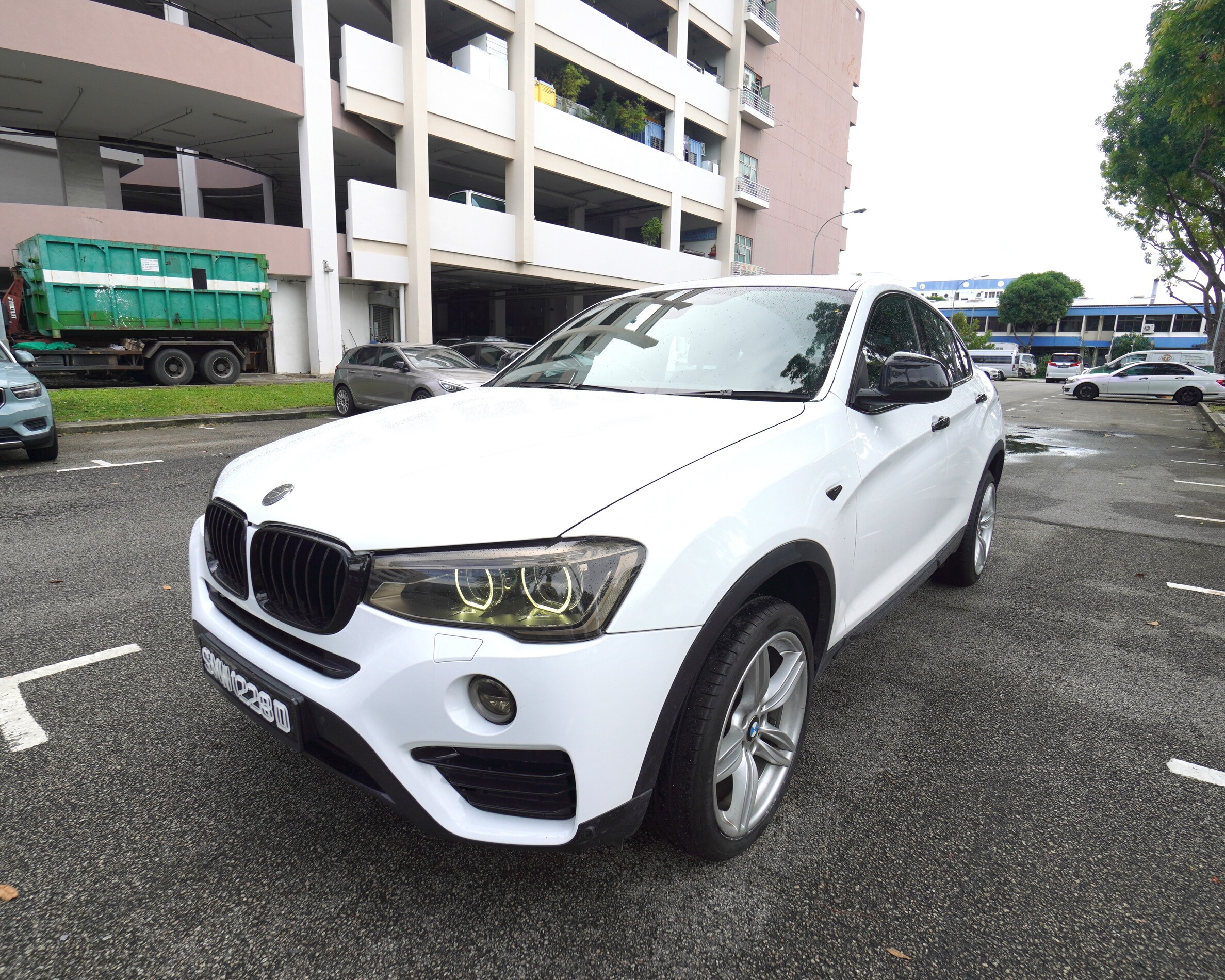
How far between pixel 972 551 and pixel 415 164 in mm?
20349

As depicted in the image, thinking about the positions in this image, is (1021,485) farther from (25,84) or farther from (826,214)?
(826,214)

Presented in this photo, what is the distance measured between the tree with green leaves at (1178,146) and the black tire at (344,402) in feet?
43.2

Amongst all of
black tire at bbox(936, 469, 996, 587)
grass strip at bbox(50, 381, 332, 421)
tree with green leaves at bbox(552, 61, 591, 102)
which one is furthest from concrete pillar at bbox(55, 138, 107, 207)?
black tire at bbox(936, 469, 996, 587)

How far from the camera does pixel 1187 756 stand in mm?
2678

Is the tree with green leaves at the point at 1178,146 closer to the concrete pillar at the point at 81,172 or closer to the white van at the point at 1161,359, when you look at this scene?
the white van at the point at 1161,359

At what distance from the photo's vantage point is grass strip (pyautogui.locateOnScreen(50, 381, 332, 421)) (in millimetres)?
11555

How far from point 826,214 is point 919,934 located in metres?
46.5

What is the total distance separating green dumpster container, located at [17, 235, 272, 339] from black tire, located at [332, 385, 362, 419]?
5.47 meters

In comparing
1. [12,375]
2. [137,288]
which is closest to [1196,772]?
[12,375]

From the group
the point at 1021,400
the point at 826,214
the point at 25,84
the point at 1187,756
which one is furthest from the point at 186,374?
the point at 826,214

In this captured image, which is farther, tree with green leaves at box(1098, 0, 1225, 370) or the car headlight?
tree with green leaves at box(1098, 0, 1225, 370)

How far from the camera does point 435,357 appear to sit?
12.7 m

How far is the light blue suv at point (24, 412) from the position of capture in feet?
23.8

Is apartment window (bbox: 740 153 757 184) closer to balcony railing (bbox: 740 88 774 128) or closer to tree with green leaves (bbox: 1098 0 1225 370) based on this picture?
balcony railing (bbox: 740 88 774 128)
